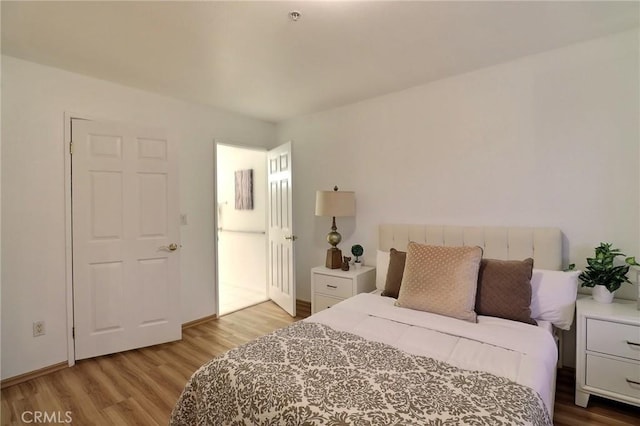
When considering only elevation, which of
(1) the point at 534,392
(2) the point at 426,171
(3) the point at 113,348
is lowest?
(3) the point at 113,348

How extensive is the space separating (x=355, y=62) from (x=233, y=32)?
0.93 m

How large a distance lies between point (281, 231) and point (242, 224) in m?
1.50

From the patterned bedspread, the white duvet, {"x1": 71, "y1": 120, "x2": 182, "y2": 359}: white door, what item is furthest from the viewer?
{"x1": 71, "y1": 120, "x2": 182, "y2": 359}: white door

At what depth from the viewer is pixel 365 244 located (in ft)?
11.2

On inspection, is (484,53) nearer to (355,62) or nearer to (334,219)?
(355,62)

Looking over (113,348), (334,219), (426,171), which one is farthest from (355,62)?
(113,348)

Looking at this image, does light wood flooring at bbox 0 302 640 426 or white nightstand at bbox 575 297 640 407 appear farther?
light wood flooring at bbox 0 302 640 426

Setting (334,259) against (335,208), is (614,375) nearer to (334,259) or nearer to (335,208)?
(334,259)

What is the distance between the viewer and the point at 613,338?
73.8 inches

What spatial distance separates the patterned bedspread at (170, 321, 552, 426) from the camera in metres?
1.10

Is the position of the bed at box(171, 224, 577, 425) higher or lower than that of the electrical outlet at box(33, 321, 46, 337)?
higher

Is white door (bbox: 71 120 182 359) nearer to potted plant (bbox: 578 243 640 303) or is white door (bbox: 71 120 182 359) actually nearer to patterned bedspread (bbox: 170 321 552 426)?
patterned bedspread (bbox: 170 321 552 426)

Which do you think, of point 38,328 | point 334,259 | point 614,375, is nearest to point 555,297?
point 614,375

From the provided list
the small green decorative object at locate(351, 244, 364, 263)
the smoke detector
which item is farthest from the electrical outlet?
the smoke detector
